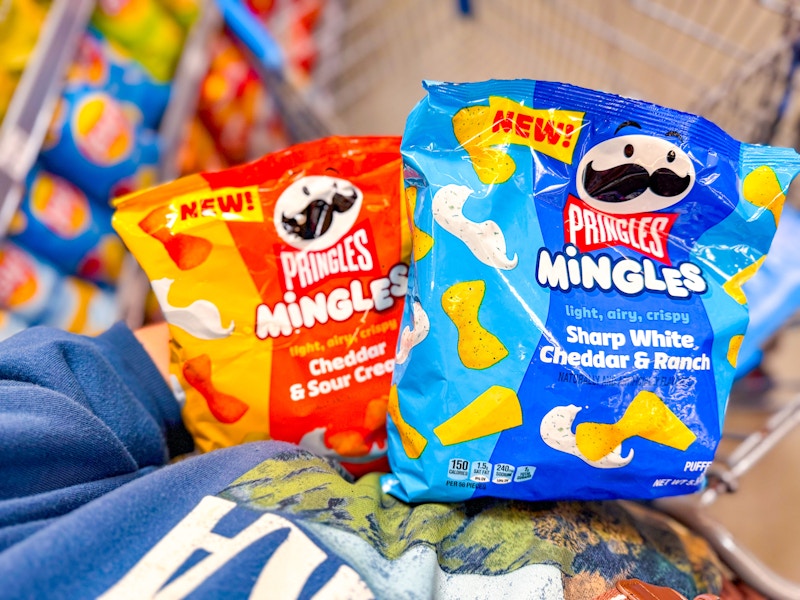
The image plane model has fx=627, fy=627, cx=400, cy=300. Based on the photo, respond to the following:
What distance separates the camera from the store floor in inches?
43.8

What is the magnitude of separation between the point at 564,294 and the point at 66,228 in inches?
39.5

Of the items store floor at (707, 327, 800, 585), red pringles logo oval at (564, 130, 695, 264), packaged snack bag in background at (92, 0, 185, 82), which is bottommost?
store floor at (707, 327, 800, 585)

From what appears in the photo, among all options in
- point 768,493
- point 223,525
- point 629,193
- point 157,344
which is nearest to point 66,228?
point 157,344

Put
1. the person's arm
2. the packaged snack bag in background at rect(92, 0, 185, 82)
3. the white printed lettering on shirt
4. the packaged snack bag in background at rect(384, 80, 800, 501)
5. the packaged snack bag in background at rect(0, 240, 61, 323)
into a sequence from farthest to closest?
the packaged snack bag in background at rect(92, 0, 185, 82), the packaged snack bag in background at rect(0, 240, 61, 323), the person's arm, the packaged snack bag in background at rect(384, 80, 800, 501), the white printed lettering on shirt

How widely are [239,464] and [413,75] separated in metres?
1.25

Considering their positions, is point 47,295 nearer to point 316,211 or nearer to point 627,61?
point 316,211

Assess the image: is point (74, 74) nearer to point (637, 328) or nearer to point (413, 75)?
point (413, 75)

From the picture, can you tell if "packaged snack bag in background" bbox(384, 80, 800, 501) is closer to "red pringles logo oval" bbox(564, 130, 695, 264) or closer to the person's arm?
"red pringles logo oval" bbox(564, 130, 695, 264)

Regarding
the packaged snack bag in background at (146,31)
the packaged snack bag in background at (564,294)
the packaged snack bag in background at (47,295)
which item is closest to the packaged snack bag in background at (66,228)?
the packaged snack bag in background at (47,295)

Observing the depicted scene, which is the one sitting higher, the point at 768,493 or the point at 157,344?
the point at 157,344

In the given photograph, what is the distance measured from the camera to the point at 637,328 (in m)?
0.54

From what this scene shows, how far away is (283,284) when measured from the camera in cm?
61

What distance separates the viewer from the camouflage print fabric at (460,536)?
0.49m

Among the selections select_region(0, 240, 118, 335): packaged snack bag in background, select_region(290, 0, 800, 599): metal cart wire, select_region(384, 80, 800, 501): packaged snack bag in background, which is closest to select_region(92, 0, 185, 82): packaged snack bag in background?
select_region(290, 0, 800, 599): metal cart wire
